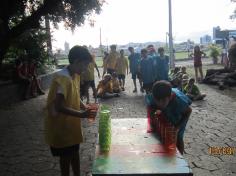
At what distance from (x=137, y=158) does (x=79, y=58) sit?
4.29ft

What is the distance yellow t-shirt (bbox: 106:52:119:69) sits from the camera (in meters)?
15.9

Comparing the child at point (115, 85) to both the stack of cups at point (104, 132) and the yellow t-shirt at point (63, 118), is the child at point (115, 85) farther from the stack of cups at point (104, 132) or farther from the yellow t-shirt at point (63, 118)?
the stack of cups at point (104, 132)

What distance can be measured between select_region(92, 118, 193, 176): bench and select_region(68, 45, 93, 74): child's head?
883 millimetres

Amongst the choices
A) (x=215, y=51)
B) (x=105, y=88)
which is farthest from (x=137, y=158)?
(x=215, y=51)

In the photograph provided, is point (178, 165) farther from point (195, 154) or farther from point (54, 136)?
point (195, 154)

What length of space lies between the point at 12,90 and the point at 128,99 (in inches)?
171

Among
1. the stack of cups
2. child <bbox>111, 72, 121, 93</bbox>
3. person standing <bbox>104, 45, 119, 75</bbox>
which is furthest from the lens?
person standing <bbox>104, 45, 119, 75</bbox>

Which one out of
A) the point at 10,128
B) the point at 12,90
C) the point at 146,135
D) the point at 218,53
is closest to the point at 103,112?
the point at 146,135

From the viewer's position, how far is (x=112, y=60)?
1600cm

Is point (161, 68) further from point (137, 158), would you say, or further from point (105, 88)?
point (137, 158)
